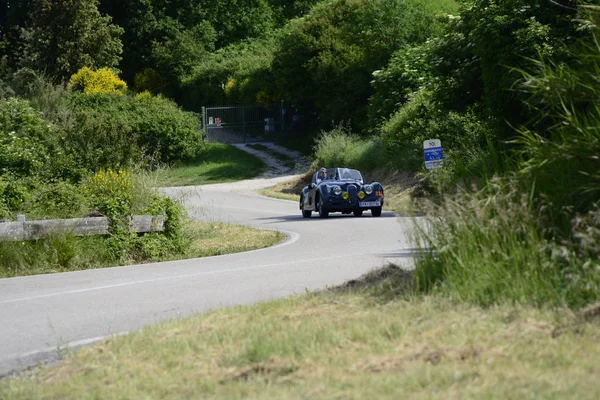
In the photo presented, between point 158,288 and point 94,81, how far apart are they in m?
50.8

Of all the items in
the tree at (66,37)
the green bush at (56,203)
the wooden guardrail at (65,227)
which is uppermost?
the tree at (66,37)

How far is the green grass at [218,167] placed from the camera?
159ft

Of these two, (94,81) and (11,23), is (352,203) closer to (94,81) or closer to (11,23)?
(94,81)

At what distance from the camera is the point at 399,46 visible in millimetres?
48031

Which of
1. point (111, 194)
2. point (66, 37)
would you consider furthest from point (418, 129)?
point (66, 37)

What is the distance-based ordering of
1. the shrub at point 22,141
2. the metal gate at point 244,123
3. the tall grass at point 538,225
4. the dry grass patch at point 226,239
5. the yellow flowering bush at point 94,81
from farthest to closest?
the metal gate at point 244,123, the yellow flowering bush at point 94,81, the shrub at point 22,141, the dry grass patch at point 226,239, the tall grass at point 538,225

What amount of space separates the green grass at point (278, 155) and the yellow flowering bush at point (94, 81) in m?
8.66

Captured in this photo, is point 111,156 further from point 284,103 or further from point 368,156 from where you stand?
point 284,103

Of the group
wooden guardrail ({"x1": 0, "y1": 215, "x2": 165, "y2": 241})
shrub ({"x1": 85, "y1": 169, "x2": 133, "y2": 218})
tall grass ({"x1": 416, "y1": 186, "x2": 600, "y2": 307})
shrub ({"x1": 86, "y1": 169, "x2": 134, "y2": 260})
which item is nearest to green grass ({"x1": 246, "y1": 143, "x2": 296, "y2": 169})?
shrub ({"x1": 85, "y1": 169, "x2": 133, "y2": 218})

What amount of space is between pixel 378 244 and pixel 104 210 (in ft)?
15.2

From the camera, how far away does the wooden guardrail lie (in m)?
14.8

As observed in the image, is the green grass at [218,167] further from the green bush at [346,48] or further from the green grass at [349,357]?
the green grass at [349,357]

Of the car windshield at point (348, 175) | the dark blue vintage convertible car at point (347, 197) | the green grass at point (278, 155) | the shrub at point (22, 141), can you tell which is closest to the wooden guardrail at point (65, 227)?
the shrub at point (22, 141)

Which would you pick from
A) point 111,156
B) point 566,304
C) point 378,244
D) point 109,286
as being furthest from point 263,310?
point 111,156
